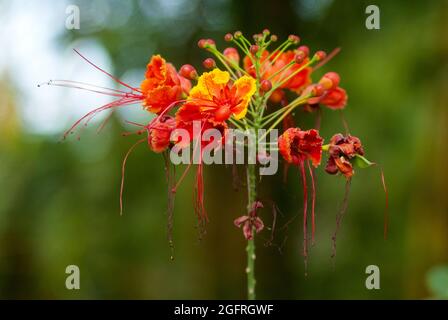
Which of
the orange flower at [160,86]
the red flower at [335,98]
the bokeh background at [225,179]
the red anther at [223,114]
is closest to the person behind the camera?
the red anther at [223,114]

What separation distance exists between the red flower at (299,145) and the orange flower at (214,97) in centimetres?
18

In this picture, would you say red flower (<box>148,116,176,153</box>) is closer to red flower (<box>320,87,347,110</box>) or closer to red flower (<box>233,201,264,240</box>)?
red flower (<box>233,201,264,240</box>)

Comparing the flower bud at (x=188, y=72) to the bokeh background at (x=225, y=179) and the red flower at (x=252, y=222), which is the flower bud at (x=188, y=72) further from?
the bokeh background at (x=225, y=179)

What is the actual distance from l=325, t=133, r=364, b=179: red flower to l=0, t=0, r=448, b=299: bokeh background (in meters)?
2.31

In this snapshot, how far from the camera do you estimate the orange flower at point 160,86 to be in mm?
1680

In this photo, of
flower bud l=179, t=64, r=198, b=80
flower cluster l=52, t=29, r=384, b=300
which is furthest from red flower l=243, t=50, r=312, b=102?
flower bud l=179, t=64, r=198, b=80

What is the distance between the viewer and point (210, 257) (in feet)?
15.5

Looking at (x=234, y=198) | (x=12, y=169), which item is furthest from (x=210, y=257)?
(x=12, y=169)

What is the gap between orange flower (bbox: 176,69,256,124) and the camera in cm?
157

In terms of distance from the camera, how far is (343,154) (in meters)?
1.61

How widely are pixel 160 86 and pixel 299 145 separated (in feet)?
1.61

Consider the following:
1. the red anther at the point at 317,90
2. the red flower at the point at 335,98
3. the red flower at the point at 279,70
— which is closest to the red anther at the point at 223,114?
the red flower at the point at 279,70
